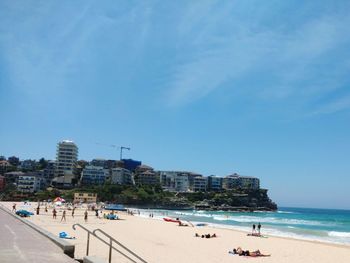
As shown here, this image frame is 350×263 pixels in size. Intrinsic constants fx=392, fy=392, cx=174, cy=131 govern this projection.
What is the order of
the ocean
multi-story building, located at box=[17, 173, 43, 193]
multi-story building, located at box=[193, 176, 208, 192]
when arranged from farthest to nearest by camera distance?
multi-story building, located at box=[193, 176, 208, 192] → multi-story building, located at box=[17, 173, 43, 193] → the ocean

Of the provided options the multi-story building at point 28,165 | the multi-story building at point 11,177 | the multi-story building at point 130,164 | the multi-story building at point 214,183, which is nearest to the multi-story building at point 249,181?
the multi-story building at point 214,183

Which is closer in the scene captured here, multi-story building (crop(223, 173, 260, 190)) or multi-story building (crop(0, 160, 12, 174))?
multi-story building (crop(0, 160, 12, 174))

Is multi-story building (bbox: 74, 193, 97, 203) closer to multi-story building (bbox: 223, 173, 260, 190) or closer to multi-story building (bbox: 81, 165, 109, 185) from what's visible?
multi-story building (bbox: 81, 165, 109, 185)

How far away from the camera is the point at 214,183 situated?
169m

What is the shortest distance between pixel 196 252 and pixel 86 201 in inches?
3431

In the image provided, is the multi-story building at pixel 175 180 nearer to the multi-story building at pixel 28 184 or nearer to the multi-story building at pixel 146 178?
the multi-story building at pixel 146 178

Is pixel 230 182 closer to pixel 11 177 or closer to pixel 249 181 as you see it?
pixel 249 181

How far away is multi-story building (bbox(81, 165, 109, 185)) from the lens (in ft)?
458

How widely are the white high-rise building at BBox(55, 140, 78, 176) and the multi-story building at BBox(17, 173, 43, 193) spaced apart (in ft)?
41.5

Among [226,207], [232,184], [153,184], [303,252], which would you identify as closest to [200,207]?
[226,207]

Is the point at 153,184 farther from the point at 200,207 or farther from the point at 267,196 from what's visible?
the point at 267,196

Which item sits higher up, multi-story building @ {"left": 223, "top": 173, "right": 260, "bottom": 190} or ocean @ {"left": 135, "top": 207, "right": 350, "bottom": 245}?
multi-story building @ {"left": 223, "top": 173, "right": 260, "bottom": 190}

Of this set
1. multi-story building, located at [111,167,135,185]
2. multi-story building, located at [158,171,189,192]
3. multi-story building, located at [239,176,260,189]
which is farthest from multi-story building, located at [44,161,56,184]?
multi-story building, located at [239,176,260,189]

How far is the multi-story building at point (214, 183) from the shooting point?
552 feet
